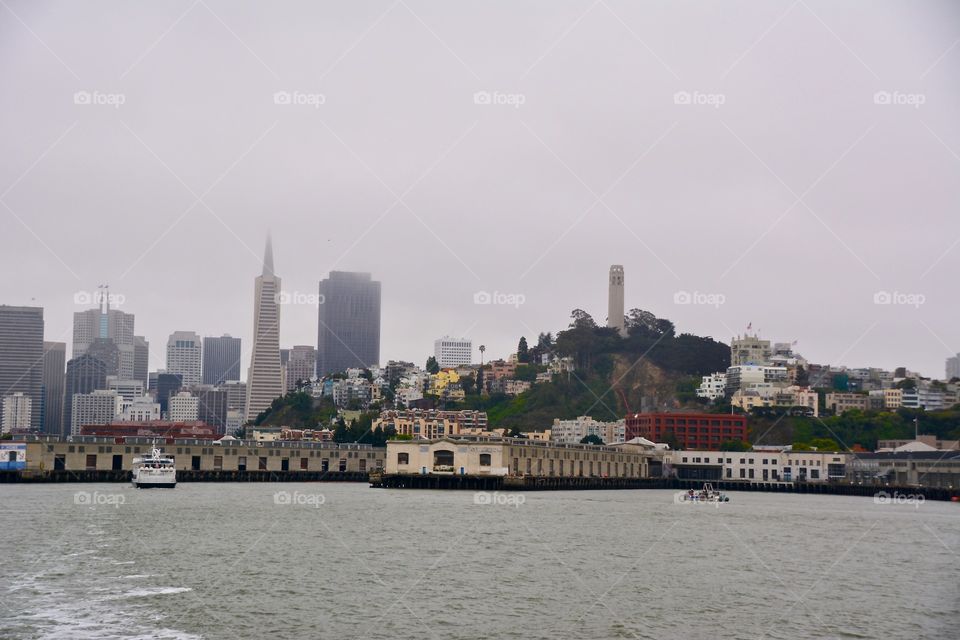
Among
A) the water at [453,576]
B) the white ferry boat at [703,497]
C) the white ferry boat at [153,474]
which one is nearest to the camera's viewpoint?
the water at [453,576]

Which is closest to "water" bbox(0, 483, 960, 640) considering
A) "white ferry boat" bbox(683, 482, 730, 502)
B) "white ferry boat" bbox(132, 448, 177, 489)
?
"white ferry boat" bbox(132, 448, 177, 489)

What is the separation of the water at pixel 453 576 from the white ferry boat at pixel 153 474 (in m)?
30.9

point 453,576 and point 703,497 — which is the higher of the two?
point 453,576

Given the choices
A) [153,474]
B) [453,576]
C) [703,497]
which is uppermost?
[153,474]

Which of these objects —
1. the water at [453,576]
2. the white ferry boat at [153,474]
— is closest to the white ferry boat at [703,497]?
the water at [453,576]

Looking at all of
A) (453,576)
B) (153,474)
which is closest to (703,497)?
(153,474)

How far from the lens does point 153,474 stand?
351ft

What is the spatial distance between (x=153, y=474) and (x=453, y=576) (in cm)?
7036

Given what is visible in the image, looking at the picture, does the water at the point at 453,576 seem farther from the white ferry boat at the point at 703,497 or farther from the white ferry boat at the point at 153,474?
the white ferry boat at the point at 703,497

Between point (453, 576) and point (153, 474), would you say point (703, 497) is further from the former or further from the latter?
point (453, 576)

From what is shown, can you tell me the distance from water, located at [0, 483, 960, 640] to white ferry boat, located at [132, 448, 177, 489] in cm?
3085

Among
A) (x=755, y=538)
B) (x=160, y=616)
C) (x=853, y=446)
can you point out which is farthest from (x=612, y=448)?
(x=160, y=616)

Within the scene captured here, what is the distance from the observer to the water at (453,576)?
33.8 m

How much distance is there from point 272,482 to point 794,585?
343 feet
